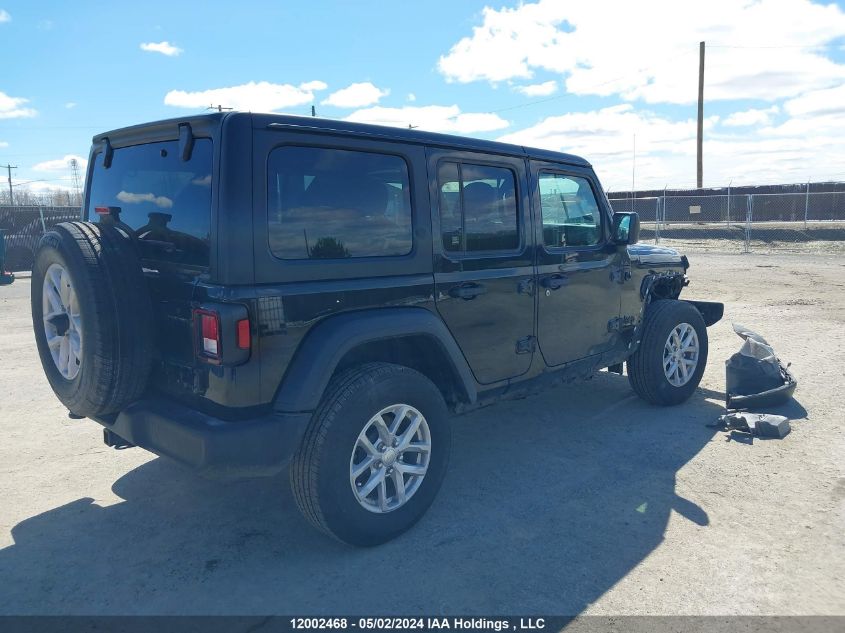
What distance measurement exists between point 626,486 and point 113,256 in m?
3.13

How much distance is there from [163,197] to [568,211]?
267cm

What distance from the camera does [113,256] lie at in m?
2.92

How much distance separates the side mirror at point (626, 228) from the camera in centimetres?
468

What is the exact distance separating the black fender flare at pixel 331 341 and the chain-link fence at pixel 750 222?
65.2ft

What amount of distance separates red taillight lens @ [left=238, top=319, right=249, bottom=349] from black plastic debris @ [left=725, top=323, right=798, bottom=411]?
4159 millimetres

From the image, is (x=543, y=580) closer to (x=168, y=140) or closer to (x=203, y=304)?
(x=203, y=304)

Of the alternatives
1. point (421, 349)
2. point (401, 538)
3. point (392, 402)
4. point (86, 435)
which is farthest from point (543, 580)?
point (86, 435)

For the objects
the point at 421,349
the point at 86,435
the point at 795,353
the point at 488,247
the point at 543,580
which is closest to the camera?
the point at 543,580

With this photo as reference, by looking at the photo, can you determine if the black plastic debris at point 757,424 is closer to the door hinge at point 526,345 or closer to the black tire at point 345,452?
the door hinge at point 526,345

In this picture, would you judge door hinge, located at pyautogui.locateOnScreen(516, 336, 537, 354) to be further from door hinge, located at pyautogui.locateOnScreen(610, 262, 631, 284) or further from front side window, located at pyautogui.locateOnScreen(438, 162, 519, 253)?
door hinge, located at pyautogui.locateOnScreen(610, 262, 631, 284)

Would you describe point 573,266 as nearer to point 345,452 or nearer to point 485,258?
point 485,258

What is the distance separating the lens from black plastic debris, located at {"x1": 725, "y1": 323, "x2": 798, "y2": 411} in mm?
5164

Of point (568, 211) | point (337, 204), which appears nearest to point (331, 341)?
point (337, 204)

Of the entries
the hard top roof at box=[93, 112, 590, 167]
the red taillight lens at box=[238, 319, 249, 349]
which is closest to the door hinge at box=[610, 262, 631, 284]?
the hard top roof at box=[93, 112, 590, 167]
